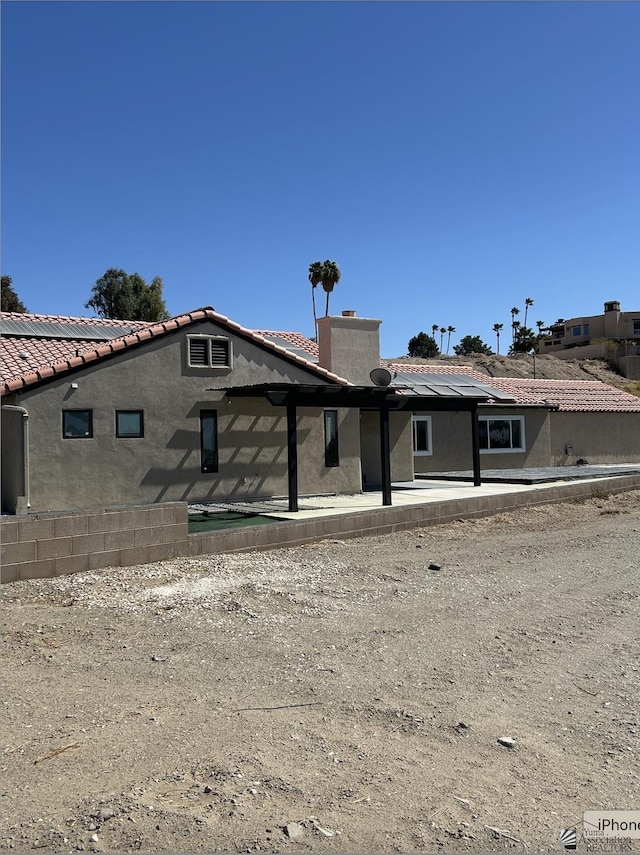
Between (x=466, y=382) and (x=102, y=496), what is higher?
(x=466, y=382)

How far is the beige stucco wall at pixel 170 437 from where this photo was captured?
1544cm

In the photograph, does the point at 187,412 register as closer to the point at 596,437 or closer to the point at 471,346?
the point at 596,437

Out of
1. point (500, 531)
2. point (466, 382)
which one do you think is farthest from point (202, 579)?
point (466, 382)

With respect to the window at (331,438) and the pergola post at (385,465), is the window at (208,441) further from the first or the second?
the pergola post at (385,465)

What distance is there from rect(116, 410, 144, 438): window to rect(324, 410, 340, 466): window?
204 inches

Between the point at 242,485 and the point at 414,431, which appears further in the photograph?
the point at 414,431

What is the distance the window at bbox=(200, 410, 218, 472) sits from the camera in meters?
17.4

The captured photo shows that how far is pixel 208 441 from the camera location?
57.6 feet

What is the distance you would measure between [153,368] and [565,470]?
17.0 meters

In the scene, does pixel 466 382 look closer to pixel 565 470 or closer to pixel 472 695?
pixel 565 470

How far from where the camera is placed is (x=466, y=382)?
27.9 metres

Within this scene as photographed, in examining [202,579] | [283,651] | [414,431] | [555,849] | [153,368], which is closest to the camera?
[555,849]

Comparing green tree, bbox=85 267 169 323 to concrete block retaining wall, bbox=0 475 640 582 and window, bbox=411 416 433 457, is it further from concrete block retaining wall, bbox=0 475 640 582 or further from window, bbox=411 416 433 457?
concrete block retaining wall, bbox=0 475 640 582

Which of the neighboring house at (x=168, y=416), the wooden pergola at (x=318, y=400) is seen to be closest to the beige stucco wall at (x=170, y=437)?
the neighboring house at (x=168, y=416)
